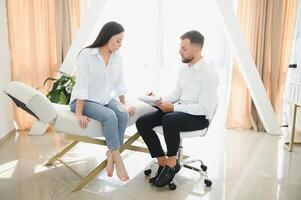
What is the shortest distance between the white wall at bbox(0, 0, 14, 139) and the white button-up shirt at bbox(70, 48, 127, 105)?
4.53ft

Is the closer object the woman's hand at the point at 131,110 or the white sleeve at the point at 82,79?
the white sleeve at the point at 82,79

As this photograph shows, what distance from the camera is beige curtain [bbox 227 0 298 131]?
371cm

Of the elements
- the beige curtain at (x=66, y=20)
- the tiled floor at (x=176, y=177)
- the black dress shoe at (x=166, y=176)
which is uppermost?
the beige curtain at (x=66, y=20)

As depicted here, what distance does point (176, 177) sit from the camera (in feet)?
8.55

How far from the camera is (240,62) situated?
350cm

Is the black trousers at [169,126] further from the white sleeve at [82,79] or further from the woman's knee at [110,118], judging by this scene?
the white sleeve at [82,79]

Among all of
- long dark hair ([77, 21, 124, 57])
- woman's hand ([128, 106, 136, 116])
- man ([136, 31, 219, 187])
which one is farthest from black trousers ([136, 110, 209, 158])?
long dark hair ([77, 21, 124, 57])

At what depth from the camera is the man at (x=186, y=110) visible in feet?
7.70

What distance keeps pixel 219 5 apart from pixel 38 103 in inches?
84.5

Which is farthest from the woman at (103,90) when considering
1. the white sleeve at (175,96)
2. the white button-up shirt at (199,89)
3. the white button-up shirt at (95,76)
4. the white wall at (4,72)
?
the white wall at (4,72)

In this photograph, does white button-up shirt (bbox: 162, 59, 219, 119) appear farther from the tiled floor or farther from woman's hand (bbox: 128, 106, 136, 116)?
the tiled floor

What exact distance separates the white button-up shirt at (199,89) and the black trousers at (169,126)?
0.06m

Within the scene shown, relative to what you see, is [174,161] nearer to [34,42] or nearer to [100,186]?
[100,186]

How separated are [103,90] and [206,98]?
0.82 m
